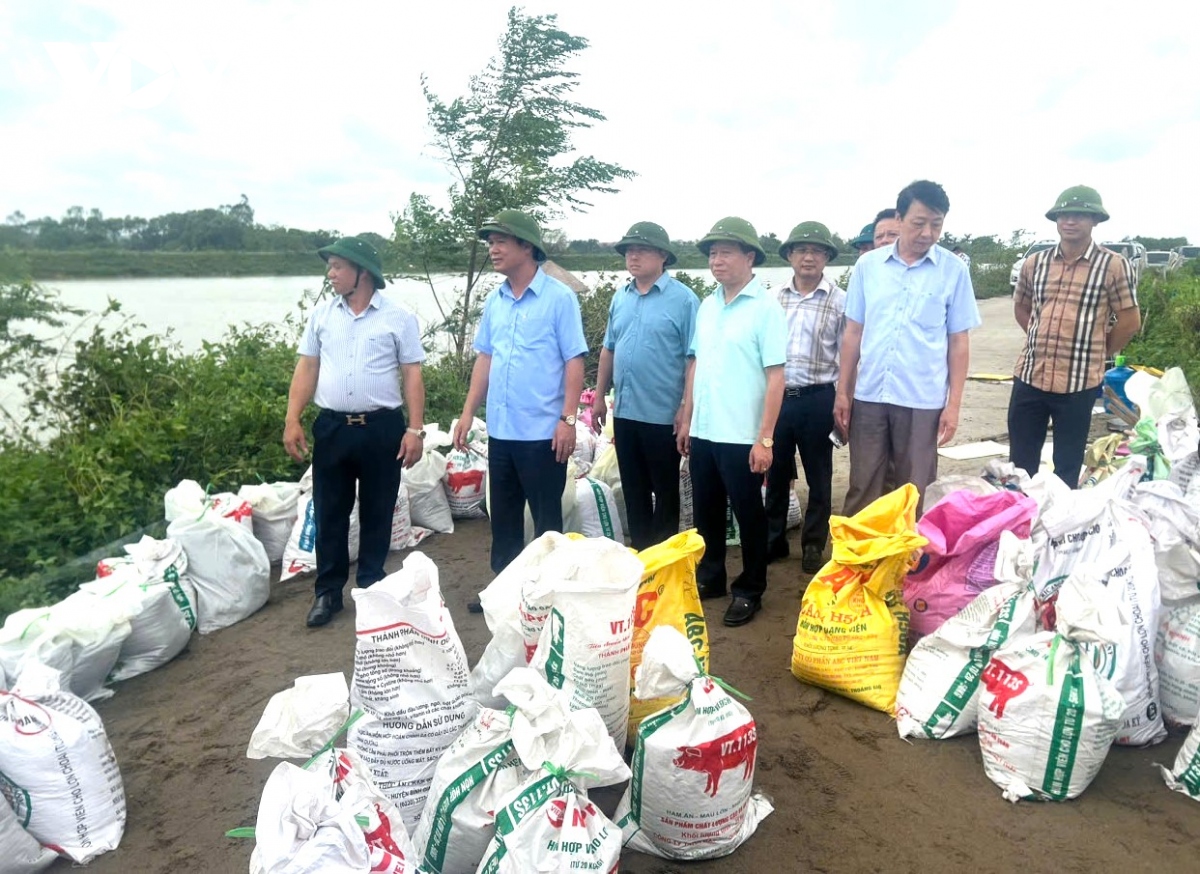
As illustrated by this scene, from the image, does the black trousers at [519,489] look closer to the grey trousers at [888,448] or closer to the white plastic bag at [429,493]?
the white plastic bag at [429,493]

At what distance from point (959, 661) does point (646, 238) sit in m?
2.14

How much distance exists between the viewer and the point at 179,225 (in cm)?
744

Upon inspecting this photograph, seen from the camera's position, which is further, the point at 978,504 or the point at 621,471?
the point at 621,471

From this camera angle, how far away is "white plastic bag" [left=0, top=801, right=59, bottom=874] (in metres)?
1.98

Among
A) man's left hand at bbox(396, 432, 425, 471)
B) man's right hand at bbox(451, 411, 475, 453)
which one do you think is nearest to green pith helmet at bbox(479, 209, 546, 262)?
man's right hand at bbox(451, 411, 475, 453)

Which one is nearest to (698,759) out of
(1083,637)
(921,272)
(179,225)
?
(1083,637)

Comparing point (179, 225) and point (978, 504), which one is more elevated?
point (179, 225)

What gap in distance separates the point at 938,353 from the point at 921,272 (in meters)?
0.33

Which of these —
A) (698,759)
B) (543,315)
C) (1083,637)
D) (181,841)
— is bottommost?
(181,841)

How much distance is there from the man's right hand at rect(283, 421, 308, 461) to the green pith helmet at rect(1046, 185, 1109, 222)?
11.4 ft

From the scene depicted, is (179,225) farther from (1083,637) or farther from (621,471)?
(1083,637)

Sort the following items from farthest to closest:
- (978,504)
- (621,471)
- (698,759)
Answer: (621,471)
(978,504)
(698,759)

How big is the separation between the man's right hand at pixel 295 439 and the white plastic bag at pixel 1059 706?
114 inches

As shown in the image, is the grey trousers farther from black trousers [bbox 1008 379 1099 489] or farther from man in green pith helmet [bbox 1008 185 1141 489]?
man in green pith helmet [bbox 1008 185 1141 489]
